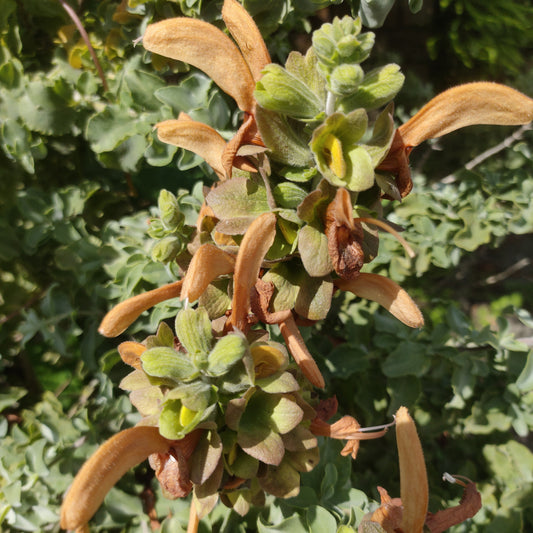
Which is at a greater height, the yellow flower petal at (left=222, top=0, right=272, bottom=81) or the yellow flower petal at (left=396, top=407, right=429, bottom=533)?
the yellow flower petal at (left=222, top=0, right=272, bottom=81)

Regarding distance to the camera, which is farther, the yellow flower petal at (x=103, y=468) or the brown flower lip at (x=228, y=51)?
the brown flower lip at (x=228, y=51)

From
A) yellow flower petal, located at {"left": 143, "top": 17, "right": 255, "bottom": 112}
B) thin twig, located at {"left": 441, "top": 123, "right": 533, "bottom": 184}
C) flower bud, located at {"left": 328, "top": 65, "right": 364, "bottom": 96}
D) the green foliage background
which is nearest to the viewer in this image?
flower bud, located at {"left": 328, "top": 65, "right": 364, "bottom": 96}

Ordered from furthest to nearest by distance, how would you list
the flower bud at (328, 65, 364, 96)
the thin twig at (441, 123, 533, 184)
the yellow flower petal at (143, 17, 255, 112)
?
the thin twig at (441, 123, 533, 184), the yellow flower petal at (143, 17, 255, 112), the flower bud at (328, 65, 364, 96)

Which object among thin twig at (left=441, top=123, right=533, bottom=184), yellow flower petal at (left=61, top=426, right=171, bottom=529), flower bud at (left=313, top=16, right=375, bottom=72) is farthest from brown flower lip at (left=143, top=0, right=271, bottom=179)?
thin twig at (left=441, top=123, right=533, bottom=184)

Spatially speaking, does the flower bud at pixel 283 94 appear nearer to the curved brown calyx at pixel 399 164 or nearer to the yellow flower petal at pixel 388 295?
the curved brown calyx at pixel 399 164

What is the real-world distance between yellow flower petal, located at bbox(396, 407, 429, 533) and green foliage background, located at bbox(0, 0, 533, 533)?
0.17m

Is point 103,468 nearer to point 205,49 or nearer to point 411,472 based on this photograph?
point 411,472

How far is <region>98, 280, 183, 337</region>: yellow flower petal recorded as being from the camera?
2.21 feet

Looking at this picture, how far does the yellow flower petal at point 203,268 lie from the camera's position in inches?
24.9

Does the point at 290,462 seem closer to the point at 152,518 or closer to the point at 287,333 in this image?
the point at 287,333

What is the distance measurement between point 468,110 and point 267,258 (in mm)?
319

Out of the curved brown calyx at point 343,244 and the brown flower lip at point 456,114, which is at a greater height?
the brown flower lip at point 456,114

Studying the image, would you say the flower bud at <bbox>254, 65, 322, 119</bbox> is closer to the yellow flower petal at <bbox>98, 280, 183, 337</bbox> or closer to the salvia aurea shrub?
the salvia aurea shrub

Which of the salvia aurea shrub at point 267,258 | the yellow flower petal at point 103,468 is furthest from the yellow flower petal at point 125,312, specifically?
the yellow flower petal at point 103,468
